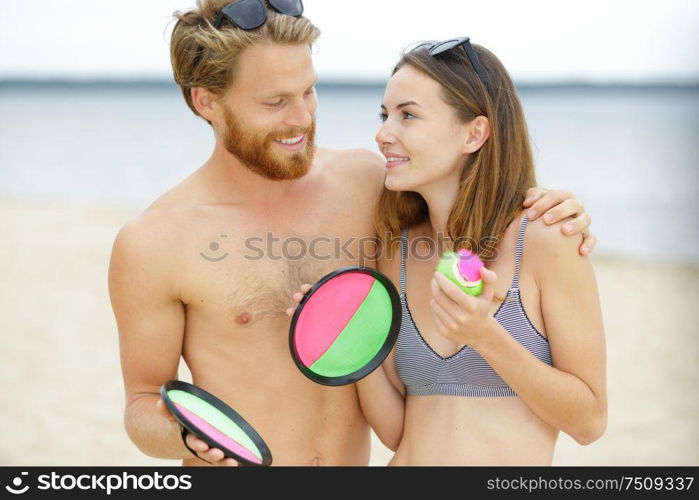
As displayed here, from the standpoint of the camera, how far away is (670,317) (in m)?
11.9

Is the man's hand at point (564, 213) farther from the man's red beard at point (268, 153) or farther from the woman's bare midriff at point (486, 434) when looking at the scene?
the man's red beard at point (268, 153)

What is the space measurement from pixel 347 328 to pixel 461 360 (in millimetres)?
475

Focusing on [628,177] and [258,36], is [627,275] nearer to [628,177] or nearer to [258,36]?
[628,177]

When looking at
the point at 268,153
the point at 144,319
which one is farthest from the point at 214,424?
the point at 268,153

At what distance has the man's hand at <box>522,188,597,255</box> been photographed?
3059mm

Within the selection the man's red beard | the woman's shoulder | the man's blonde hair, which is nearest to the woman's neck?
the woman's shoulder

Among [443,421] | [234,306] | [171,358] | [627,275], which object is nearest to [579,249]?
[443,421]

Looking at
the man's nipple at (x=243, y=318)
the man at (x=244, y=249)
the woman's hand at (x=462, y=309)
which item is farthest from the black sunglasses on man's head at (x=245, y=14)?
the woman's hand at (x=462, y=309)

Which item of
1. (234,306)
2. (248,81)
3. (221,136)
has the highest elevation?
(248,81)

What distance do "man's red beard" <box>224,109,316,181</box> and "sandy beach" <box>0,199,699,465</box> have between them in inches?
198

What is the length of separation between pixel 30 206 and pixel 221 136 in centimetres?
1717

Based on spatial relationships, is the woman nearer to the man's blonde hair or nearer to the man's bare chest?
the man's bare chest

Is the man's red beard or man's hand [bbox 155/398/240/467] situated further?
the man's red beard

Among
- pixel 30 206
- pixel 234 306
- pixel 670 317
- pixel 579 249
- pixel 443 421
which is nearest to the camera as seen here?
pixel 579 249
